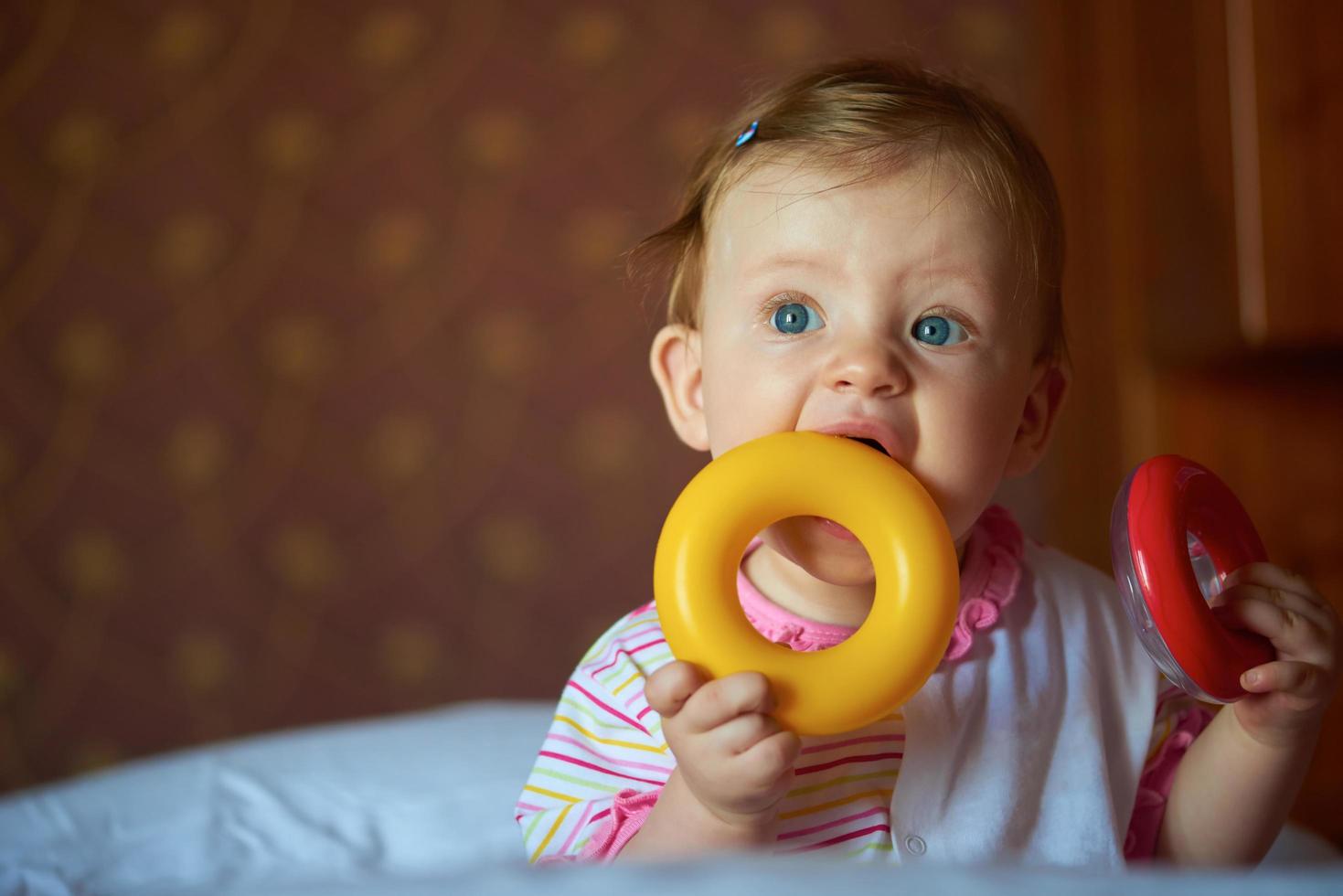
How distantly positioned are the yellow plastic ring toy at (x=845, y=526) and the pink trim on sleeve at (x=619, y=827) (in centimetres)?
18

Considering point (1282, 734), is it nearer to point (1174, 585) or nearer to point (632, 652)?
point (1174, 585)

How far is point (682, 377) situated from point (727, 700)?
39 cm

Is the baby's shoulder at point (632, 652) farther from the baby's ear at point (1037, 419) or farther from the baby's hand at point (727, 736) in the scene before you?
the baby's ear at point (1037, 419)

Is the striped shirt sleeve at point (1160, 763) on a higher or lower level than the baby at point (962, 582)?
lower

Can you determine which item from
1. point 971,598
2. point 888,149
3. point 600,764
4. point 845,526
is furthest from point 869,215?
point 600,764

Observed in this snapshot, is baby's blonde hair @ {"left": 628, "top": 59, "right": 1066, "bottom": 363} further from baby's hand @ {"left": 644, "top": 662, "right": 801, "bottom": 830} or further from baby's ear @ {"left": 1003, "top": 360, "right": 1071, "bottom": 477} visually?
baby's hand @ {"left": 644, "top": 662, "right": 801, "bottom": 830}

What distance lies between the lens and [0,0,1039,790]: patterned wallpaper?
2.00 metres

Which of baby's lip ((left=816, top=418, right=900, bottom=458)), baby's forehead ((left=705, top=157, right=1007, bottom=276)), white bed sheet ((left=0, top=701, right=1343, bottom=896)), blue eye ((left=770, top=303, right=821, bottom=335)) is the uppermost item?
baby's forehead ((left=705, top=157, right=1007, bottom=276))

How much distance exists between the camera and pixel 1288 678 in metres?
0.80

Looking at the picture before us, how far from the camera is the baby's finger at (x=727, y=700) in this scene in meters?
0.66

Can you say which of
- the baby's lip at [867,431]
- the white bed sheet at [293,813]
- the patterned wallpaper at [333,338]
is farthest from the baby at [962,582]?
the patterned wallpaper at [333,338]

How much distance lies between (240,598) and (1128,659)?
1.55m

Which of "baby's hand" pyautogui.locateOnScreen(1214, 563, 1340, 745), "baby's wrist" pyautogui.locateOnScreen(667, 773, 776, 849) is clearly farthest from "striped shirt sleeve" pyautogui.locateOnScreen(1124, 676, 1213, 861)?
"baby's wrist" pyautogui.locateOnScreen(667, 773, 776, 849)

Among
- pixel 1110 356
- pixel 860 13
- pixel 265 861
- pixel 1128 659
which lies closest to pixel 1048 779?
pixel 1128 659
